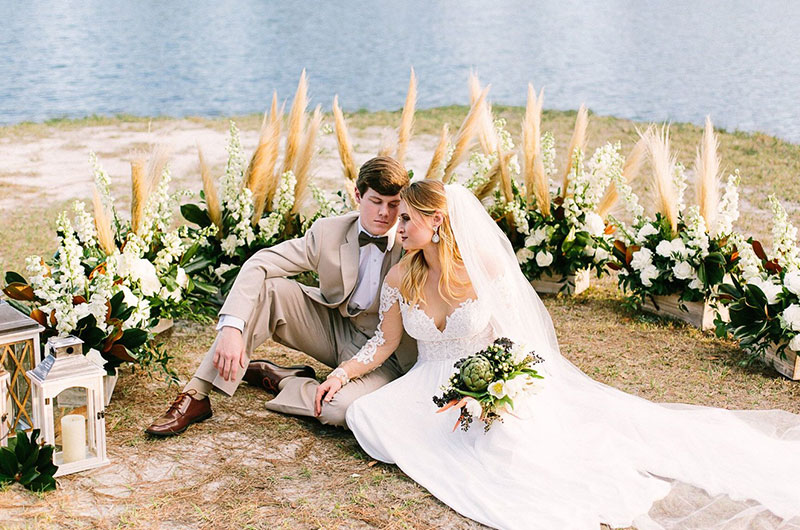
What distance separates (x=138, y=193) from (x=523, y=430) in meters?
2.42

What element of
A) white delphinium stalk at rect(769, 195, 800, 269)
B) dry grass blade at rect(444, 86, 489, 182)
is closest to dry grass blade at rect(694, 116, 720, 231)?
white delphinium stalk at rect(769, 195, 800, 269)

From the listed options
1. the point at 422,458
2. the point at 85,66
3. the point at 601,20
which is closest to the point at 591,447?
the point at 422,458

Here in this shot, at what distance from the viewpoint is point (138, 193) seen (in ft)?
15.2

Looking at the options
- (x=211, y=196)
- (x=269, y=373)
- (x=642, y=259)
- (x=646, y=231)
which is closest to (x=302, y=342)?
(x=269, y=373)

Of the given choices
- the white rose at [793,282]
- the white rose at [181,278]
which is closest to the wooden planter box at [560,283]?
the white rose at [793,282]

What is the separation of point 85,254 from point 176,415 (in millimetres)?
1251

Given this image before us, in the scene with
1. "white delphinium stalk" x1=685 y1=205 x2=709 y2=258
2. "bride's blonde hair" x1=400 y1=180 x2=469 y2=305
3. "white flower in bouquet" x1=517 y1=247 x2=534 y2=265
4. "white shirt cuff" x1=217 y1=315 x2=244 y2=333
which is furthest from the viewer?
"white flower in bouquet" x1=517 y1=247 x2=534 y2=265

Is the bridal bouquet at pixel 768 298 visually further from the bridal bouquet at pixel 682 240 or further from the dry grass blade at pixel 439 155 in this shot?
the dry grass blade at pixel 439 155

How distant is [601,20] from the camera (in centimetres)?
2981

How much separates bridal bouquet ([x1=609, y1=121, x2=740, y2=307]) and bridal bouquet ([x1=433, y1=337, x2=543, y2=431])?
1.99 meters

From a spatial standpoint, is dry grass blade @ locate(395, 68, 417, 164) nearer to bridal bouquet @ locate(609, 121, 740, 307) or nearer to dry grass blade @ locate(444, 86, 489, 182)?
dry grass blade @ locate(444, 86, 489, 182)

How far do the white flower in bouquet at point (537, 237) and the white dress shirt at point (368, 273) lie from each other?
66.2 inches

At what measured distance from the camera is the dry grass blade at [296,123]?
5414mm

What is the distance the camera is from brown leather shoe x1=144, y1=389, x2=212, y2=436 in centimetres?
381
